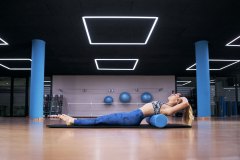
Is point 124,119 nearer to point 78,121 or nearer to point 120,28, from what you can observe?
point 78,121

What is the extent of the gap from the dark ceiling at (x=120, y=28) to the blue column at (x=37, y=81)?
1.05ft

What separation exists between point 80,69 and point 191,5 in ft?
29.1

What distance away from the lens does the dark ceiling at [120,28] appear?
5570 mm

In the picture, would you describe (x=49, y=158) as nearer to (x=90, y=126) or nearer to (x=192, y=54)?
(x=90, y=126)

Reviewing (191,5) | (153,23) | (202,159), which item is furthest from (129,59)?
(202,159)

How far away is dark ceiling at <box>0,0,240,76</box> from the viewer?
557cm

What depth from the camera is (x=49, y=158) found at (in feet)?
4.38

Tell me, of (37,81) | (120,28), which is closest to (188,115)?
(120,28)

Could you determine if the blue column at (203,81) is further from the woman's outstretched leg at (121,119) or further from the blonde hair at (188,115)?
the woman's outstretched leg at (121,119)

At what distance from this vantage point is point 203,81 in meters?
8.21

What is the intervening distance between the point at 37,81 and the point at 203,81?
505 centimetres

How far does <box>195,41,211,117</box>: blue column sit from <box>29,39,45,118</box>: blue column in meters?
4.77

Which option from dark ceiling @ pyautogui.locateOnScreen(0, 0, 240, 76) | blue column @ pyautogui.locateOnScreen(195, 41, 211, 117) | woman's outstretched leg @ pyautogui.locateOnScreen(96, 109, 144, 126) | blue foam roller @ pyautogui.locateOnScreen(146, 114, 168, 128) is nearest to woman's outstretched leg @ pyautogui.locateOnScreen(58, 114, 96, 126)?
woman's outstretched leg @ pyautogui.locateOnScreen(96, 109, 144, 126)

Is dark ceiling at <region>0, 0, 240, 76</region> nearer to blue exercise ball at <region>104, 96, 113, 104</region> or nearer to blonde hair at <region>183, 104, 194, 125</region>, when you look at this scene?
blonde hair at <region>183, 104, 194, 125</region>
